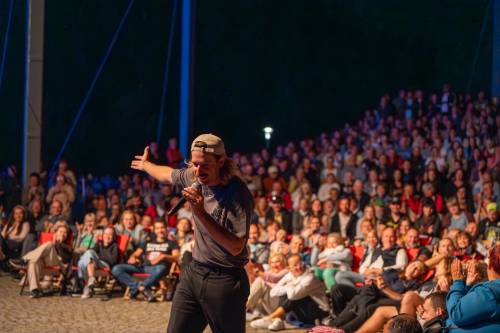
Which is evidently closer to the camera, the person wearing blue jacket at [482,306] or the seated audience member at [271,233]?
the person wearing blue jacket at [482,306]

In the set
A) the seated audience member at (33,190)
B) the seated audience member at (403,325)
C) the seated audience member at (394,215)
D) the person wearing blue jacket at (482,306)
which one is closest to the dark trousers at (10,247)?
the seated audience member at (33,190)

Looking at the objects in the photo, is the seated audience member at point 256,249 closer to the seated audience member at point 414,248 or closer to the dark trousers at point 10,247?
the seated audience member at point 414,248

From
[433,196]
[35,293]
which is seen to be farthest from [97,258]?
[433,196]

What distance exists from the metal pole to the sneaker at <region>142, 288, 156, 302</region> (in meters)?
4.71

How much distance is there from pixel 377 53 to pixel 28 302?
21355 mm

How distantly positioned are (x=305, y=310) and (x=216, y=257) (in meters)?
4.69

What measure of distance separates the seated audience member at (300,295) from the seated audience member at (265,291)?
0.15 meters

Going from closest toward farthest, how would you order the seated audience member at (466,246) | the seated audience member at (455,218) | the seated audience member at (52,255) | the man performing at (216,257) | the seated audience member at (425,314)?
the man performing at (216,257)
the seated audience member at (425,314)
the seated audience member at (466,246)
the seated audience member at (52,255)
the seated audience member at (455,218)

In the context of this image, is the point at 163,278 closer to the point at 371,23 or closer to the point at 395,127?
the point at 395,127

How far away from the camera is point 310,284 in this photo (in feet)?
27.8

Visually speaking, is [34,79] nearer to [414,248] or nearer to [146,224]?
[146,224]

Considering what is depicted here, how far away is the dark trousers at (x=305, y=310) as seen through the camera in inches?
337

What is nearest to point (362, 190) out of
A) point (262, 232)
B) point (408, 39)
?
point (262, 232)

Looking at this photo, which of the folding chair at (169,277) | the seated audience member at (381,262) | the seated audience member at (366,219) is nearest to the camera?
the seated audience member at (381,262)
